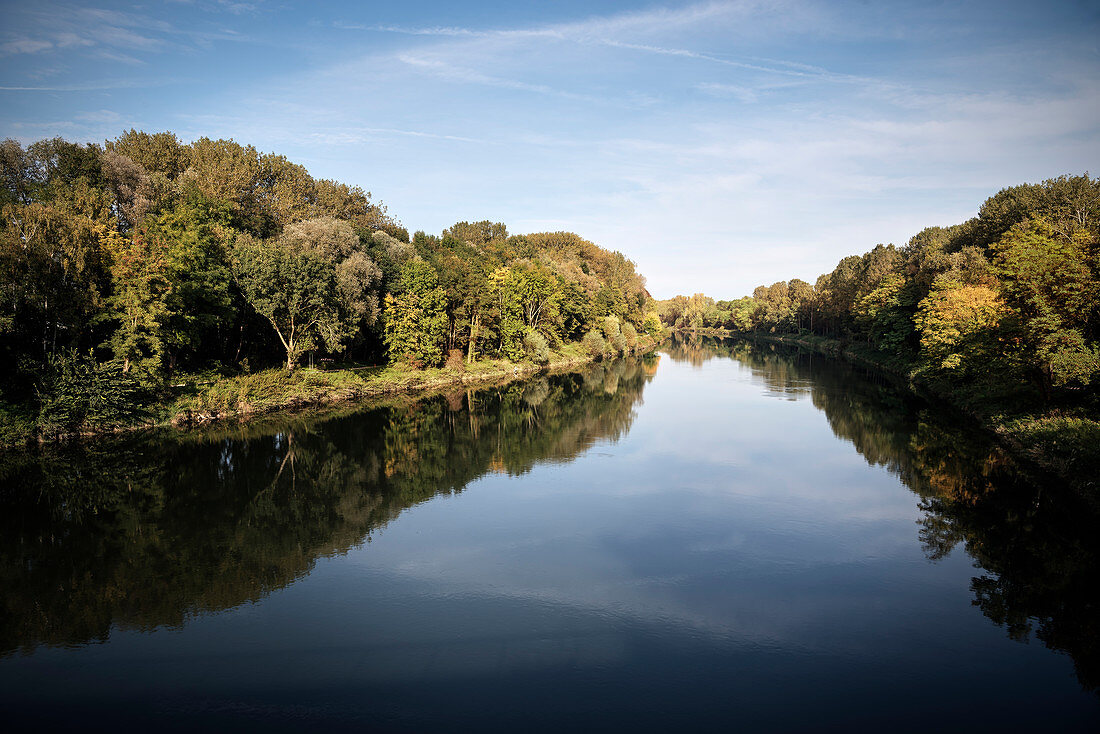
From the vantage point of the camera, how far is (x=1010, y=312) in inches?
1161

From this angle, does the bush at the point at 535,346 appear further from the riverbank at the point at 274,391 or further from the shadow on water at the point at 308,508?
the shadow on water at the point at 308,508

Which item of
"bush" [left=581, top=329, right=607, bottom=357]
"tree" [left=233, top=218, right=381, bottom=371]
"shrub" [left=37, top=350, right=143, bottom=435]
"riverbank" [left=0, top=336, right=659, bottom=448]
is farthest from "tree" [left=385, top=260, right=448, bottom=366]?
"bush" [left=581, top=329, right=607, bottom=357]

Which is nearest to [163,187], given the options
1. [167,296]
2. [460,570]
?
[167,296]

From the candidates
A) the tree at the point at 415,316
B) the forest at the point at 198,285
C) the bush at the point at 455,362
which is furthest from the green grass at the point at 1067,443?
the bush at the point at 455,362

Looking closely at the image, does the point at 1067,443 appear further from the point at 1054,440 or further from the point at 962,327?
the point at 962,327

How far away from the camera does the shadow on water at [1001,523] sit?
13.6m

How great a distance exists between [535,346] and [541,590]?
51596mm

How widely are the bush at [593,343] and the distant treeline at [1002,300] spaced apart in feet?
107

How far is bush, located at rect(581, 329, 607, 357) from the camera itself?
83387 millimetres

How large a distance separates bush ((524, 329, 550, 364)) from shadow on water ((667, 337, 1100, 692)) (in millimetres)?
32757

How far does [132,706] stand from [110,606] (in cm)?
451

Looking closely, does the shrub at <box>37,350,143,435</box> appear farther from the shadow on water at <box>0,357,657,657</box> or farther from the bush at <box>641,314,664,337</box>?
the bush at <box>641,314,664,337</box>

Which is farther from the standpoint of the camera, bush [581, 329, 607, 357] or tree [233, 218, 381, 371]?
bush [581, 329, 607, 357]

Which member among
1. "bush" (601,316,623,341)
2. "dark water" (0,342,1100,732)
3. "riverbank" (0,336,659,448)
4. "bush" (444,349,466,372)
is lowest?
"dark water" (0,342,1100,732)
